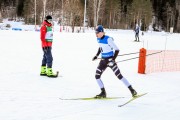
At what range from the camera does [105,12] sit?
6638 cm

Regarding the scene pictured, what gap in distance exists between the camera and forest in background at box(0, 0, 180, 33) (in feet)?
191

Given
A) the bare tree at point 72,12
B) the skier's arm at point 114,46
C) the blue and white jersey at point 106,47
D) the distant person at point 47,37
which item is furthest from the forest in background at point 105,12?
the skier's arm at point 114,46

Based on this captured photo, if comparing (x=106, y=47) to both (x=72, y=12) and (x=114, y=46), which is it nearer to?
(x=114, y=46)

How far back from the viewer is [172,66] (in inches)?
563

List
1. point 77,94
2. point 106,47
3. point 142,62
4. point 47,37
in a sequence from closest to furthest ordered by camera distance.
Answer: point 106,47 < point 77,94 < point 47,37 < point 142,62

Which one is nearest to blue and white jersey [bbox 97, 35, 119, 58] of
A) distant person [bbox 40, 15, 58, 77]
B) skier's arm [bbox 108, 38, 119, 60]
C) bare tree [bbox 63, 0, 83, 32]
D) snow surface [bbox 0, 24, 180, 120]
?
skier's arm [bbox 108, 38, 119, 60]

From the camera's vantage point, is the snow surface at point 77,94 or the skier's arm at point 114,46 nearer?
the snow surface at point 77,94

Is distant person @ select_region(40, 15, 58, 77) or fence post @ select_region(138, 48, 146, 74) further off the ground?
distant person @ select_region(40, 15, 58, 77)

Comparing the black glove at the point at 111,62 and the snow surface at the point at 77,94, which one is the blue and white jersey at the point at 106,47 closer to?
the black glove at the point at 111,62

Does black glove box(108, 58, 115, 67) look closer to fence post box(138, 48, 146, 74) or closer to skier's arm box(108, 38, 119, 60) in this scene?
skier's arm box(108, 38, 119, 60)

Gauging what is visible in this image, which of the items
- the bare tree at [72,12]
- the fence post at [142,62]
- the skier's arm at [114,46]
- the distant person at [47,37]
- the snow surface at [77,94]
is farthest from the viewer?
the bare tree at [72,12]

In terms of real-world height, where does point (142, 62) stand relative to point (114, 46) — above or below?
below

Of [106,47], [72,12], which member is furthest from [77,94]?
[72,12]

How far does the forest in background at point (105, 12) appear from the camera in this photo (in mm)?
58281
